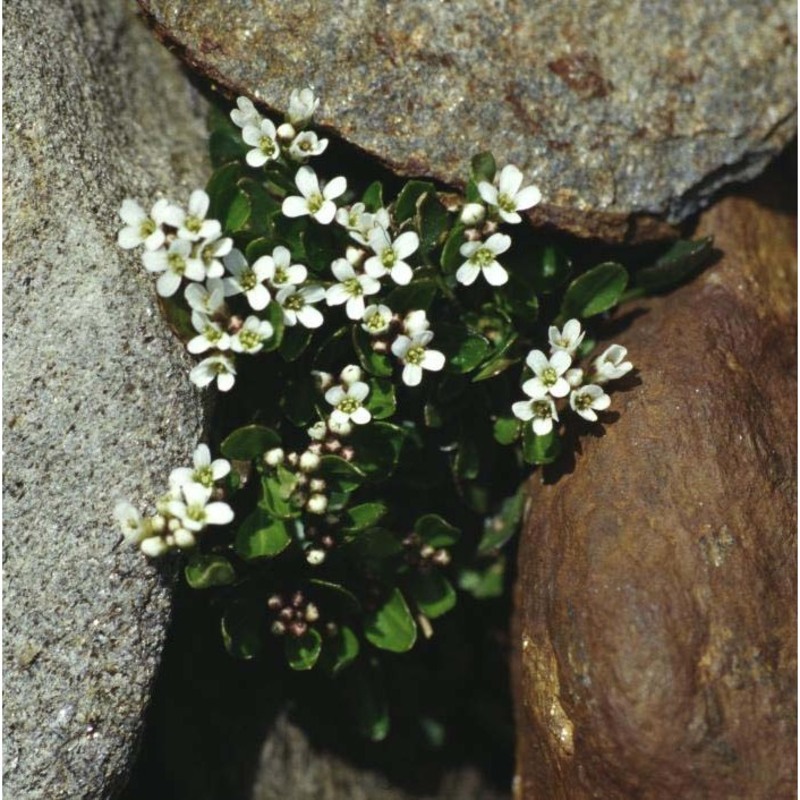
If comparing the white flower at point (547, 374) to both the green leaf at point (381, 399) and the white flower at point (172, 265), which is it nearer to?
the green leaf at point (381, 399)

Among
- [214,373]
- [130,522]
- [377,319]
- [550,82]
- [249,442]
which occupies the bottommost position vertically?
[130,522]

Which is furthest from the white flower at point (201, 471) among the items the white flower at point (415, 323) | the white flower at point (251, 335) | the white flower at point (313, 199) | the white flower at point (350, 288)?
the white flower at point (313, 199)

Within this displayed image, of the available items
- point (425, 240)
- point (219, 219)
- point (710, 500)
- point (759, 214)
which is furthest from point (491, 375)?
point (759, 214)

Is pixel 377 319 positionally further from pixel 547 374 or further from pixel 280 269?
pixel 547 374

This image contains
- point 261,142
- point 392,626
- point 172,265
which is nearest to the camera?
point 172,265

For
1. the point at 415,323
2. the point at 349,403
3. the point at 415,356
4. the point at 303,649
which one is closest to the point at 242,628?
the point at 303,649

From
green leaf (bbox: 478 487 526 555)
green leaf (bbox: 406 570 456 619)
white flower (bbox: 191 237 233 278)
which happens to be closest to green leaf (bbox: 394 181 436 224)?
white flower (bbox: 191 237 233 278)

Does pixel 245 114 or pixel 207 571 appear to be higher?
pixel 245 114

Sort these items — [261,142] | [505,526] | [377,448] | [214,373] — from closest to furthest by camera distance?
[214,373], [261,142], [377,448], [505,526]
